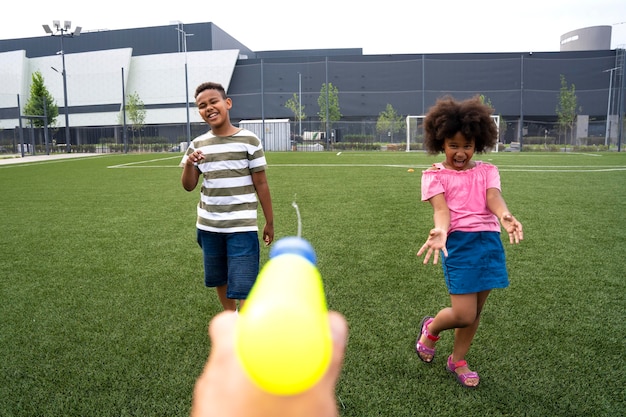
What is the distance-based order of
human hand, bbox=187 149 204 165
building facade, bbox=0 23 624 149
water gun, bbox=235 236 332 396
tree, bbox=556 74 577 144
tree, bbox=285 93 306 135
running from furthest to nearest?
1. tree, bbox=285 93 306 135
2. building facade, bbox=0 23 624 149
3. tree, bbox=556 74 577 144
4. human hand, bbox=187 149 204 165
5. water gun, bbox=235 236 332 396

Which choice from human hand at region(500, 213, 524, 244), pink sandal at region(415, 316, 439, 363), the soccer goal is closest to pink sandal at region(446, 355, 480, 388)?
pink sandal at region(415, 316, 439, 363)

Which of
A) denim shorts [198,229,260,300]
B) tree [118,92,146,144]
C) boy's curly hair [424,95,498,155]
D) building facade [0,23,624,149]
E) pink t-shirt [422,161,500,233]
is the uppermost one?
building facade [0,23,624,149]

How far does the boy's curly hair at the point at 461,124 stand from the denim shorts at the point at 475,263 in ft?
2.12

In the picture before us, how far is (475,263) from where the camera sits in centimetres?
316

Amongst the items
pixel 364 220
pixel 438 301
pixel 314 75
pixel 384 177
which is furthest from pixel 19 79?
pixel 438 301

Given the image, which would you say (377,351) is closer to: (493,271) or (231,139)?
(493,271)

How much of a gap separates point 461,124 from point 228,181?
1.61 m

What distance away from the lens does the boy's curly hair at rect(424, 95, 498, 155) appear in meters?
3.29

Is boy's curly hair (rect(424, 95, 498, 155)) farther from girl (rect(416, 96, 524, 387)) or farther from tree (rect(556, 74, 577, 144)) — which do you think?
tree (rect(556, 74, 577, 144))

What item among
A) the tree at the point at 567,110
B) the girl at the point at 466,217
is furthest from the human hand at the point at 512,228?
the tree at the point at 567,110

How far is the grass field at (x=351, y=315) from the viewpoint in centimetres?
308

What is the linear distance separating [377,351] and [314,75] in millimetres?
51998

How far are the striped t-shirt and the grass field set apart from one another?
98 centimetres

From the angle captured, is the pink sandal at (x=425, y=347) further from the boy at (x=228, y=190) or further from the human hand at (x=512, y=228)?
the boy at (x=228, y=190)
